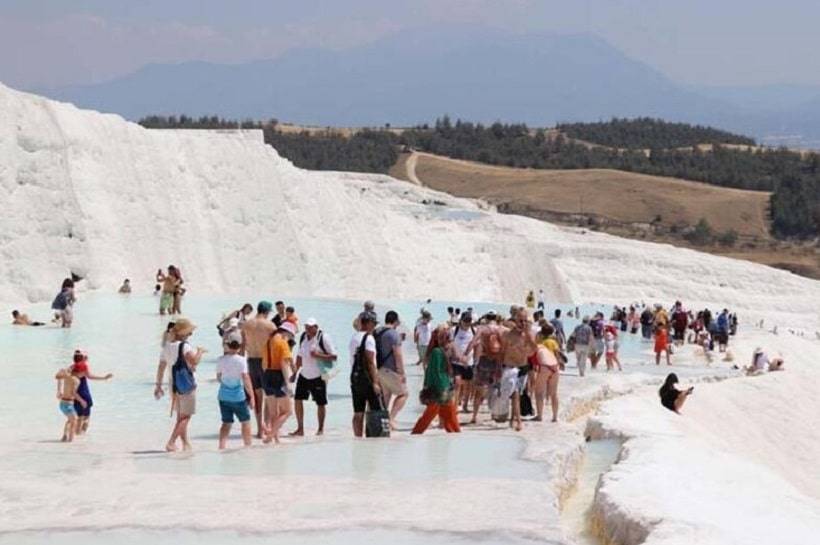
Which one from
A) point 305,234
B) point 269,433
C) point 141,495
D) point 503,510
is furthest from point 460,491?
point 305,234

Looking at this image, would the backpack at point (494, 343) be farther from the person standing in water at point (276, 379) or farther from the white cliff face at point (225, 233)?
the white cliff face at point (225, 233)

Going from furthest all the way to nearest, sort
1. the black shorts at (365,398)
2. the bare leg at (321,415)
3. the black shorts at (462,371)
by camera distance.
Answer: the black shorts at (462,371) < the bare leg at (321,415) < the black shorts at (365,398)

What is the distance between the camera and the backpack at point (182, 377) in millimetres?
11492

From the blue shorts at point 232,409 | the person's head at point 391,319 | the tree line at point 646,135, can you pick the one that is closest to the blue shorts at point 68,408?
the blue shorts at point 232,409

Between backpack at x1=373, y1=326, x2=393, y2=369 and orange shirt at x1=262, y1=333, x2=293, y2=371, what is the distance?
877 millimetres

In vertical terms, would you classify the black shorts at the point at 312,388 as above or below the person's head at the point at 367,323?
below

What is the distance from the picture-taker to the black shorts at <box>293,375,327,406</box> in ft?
42.2

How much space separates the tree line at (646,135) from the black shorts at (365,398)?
121 metres

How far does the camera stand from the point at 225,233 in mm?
37125

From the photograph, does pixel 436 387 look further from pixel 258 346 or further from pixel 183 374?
pixel 183 374

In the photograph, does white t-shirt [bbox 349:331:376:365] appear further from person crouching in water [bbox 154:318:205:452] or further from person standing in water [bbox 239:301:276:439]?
person crouching in water [bbox 154:318:205:452]

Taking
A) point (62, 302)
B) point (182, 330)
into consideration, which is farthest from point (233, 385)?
point (62, 302)

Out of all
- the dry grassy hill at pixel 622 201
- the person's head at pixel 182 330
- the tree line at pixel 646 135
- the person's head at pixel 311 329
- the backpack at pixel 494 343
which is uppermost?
the tree line at pixel 646 135

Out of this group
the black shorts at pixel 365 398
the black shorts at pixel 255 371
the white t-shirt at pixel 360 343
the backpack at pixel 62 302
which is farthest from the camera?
the backpack at pixel 62 302
